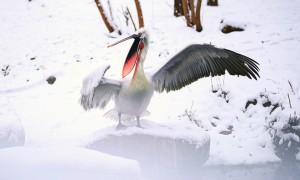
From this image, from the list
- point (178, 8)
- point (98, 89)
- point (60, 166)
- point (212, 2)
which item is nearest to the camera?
point (60, 166)

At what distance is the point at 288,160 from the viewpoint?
4.53m

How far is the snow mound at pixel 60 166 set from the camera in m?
1.81

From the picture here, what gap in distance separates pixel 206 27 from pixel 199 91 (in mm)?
2686

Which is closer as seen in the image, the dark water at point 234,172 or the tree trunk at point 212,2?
the dark water at point 234,172

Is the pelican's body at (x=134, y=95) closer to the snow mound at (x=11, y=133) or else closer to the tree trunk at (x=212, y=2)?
the snow mound at (x=11, y=133)

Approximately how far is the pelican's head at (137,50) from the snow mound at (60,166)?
1.94 meters

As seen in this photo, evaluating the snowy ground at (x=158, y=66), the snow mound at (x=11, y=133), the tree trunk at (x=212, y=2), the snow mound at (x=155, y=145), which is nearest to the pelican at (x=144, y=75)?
the snow mound at (x=155, y=145)

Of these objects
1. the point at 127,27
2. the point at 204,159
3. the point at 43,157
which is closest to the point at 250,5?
the point at 127,27

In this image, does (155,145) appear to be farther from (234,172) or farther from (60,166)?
(60,166)

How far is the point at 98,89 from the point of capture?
4.11m

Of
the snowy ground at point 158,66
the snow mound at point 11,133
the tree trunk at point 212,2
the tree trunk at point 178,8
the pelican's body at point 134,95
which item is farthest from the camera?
the tree trunk at point 212,2

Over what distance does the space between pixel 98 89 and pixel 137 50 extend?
0.63 meters

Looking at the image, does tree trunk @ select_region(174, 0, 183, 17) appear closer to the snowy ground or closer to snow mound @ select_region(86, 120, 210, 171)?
the snowy ground

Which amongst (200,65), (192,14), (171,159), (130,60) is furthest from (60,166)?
(192,14)
